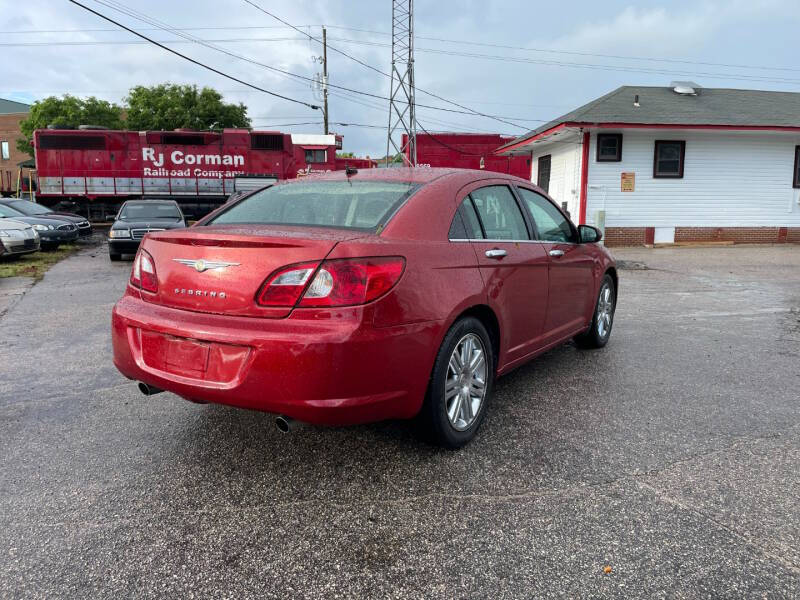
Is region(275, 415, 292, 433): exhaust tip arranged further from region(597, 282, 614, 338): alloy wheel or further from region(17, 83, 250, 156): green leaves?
region(17, 83, 250, 156): green leaves

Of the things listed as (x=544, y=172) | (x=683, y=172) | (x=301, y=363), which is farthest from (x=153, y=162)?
(x=301, y=363)

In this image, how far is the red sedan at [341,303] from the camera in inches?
108

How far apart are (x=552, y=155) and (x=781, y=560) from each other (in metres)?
20.0

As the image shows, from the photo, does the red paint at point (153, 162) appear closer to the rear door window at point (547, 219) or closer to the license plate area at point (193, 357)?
the rear door window at point (547, 219)

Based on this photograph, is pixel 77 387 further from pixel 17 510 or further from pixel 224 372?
pixel 224 372

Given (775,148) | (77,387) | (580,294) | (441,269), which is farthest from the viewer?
(775,148)

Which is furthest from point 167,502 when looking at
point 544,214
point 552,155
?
point 552,155

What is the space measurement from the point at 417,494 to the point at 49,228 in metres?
16.6

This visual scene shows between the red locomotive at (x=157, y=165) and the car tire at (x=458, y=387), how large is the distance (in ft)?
70.8

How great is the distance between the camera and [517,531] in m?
2.60

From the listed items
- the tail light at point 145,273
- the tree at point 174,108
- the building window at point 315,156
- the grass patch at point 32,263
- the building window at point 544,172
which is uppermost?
the tree at point 174,108

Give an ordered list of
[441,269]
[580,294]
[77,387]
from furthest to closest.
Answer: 1. [580,294]
2. [77,387]
3. [441,269]

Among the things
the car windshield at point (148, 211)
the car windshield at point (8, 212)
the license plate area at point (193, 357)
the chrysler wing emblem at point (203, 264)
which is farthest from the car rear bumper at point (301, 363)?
the car windshield at point (8, 212)

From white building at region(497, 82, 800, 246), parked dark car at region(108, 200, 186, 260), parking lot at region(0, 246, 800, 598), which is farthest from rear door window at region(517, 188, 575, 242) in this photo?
white building at region(497, 82, 800, 246)
